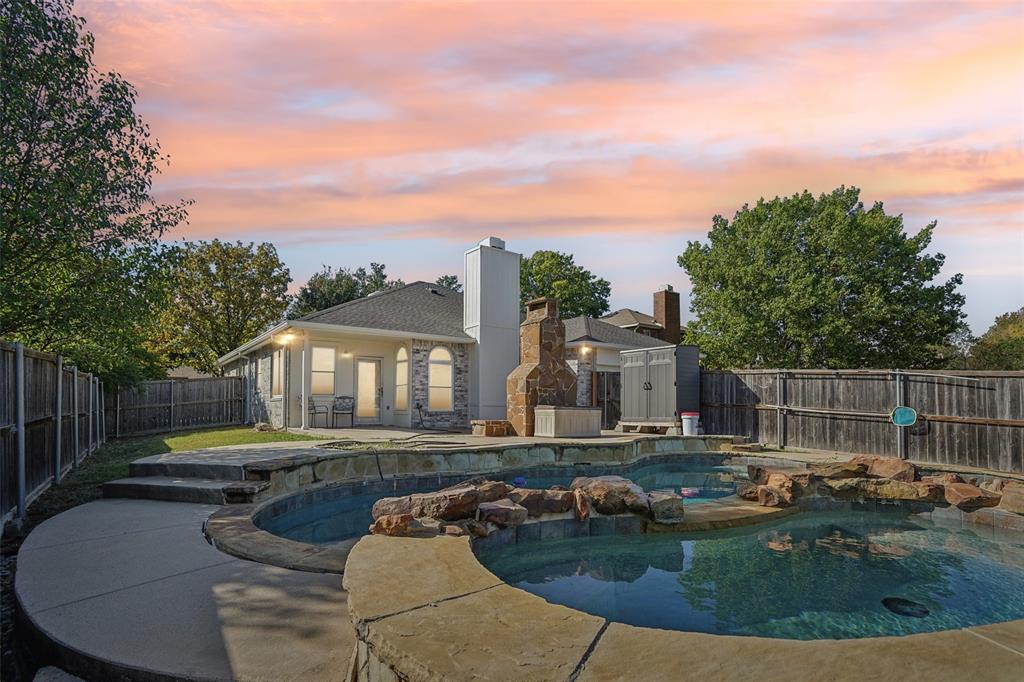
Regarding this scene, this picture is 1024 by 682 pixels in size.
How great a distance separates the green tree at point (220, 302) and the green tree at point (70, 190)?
21.1 m

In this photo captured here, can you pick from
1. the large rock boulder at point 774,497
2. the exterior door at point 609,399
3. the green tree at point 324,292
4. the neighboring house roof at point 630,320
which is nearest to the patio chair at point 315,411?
the exterior door at point 609,399

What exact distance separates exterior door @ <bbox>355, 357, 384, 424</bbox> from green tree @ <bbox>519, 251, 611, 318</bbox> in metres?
18.8

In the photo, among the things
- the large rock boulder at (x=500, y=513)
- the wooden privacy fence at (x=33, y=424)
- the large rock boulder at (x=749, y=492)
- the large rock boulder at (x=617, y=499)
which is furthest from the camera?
the large rock boulder at (x=749, y=492)

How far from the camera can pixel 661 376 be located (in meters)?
14.4

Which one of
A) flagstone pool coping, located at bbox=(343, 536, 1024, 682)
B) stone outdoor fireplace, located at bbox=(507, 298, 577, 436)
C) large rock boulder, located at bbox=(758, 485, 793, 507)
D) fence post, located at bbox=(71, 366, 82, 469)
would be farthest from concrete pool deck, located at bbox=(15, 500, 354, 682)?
stone outdoor fireplace, located at bbox=(507, 298, 577, 436)

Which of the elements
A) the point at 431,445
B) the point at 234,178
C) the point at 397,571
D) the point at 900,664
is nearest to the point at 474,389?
the point at 431,445

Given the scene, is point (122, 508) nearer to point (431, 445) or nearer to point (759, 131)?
point (431, 445)

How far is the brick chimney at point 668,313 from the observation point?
2758 centimetres

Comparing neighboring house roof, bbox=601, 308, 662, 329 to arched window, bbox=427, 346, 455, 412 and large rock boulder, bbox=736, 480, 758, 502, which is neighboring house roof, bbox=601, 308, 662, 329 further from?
large rock boulder, bbox=736, 480, 758, 502

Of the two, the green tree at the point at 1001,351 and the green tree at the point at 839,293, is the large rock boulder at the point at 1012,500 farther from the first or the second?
the green tree at the point at 1001,351

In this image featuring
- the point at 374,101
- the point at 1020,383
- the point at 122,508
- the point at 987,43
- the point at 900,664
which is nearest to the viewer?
the point at 900,664

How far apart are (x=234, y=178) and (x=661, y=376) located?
10.6 meters

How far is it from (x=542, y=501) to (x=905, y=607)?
2.83 meters

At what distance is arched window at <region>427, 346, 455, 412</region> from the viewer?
1619 centimetres
